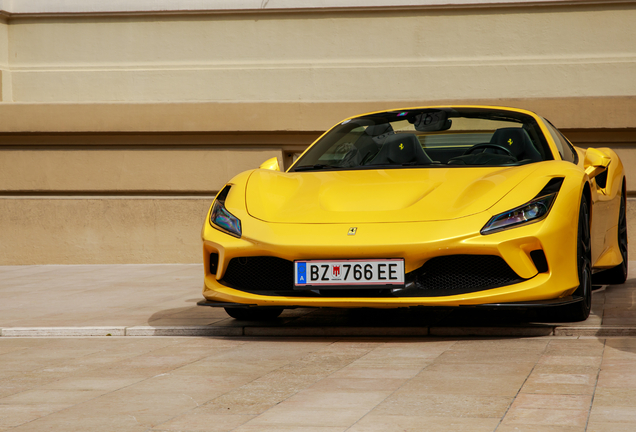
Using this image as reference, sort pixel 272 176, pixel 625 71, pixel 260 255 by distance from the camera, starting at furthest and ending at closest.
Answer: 1. pixel 625 71
2. pixel 272 176
3. pixel 260 255

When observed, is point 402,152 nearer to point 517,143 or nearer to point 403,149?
point 403,149

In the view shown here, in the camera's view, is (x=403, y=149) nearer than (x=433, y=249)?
No

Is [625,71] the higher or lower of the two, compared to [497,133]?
higher

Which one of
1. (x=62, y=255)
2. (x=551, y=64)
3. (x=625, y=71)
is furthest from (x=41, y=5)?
(x=625, y=71)

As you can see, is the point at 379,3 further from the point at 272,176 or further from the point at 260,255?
the point at 260,255

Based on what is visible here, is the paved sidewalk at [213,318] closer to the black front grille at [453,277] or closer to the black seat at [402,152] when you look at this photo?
the black front grille at [453,277]

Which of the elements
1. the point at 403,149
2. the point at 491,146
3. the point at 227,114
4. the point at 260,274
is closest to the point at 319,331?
the point at 260,274

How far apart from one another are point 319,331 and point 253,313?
56 centimetres

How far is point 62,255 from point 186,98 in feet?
7.79

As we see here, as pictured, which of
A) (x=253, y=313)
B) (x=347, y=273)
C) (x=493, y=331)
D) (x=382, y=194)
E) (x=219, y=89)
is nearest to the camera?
(x=347, y=273)

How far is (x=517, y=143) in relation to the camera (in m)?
5.40

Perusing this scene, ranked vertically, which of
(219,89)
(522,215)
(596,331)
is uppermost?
(219,89)

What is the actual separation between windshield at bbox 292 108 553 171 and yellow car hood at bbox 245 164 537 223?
0.25m

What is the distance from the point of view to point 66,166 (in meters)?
10.0
